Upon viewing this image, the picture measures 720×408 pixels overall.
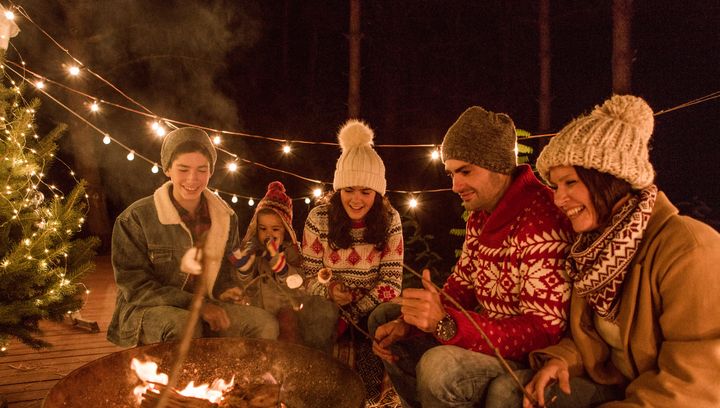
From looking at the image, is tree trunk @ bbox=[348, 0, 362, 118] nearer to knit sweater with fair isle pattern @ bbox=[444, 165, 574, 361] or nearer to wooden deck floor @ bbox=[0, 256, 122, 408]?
wooden deck floor @ bbox=[0, 256, 122, 408]

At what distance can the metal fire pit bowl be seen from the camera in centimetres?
215

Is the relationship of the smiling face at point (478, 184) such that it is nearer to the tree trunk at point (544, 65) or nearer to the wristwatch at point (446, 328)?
the wristwatch at point (446, 328)

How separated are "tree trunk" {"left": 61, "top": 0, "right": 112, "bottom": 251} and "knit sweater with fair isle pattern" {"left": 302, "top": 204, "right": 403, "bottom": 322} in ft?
20.0

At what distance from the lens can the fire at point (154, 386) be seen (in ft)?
7.29

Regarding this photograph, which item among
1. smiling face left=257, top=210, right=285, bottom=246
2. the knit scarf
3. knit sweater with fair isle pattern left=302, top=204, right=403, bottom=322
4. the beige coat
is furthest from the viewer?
smiling face left=257, top=210, right=285, bottom=246

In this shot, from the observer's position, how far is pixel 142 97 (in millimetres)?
9734

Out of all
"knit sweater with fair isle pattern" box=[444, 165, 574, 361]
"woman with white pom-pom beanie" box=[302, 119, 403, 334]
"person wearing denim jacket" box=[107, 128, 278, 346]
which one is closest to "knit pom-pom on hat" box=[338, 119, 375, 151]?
"woman with white pom-pom beanie" box=[302, 119, 403, 334]

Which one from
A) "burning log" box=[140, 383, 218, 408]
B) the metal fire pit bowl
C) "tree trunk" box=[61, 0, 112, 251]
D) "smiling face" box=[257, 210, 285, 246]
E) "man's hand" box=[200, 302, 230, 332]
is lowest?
"burning log" box=[140, 383, 218, 408]

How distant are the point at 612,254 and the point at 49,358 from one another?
3.78 m

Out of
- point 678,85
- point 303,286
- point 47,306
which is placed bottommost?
point 47,306

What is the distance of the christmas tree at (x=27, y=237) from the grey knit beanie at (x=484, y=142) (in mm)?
2487

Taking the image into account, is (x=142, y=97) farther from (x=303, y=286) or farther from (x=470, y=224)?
(x=470, y=224)

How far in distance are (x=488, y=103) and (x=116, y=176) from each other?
743 centimetres

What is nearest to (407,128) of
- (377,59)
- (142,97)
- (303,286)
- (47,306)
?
(377,59)
